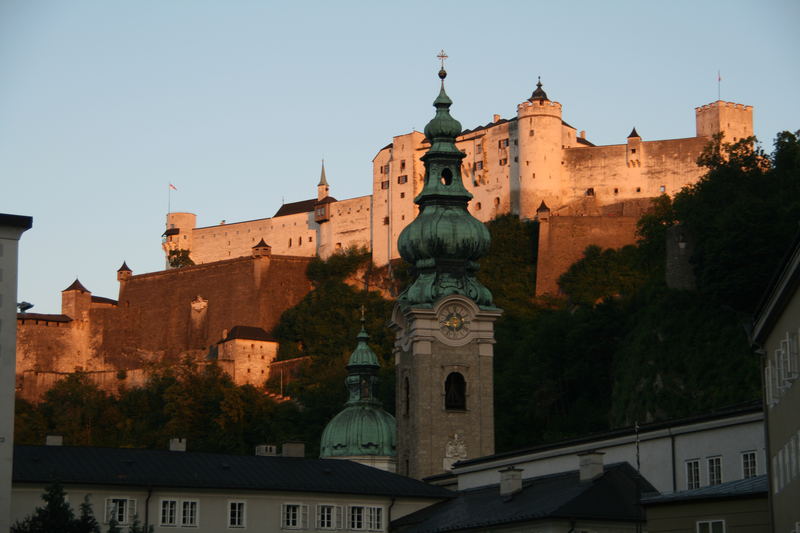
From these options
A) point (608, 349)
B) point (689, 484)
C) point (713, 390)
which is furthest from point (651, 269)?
point (689, 484)

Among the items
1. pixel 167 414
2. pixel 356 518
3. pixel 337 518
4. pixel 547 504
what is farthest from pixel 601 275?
pixel 547 504

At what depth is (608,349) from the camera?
289ft

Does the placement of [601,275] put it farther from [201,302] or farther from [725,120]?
[201,302]

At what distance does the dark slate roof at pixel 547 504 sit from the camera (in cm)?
4347

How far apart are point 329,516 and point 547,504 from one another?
30.1ft

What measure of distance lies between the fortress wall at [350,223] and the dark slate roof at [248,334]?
11.0 m

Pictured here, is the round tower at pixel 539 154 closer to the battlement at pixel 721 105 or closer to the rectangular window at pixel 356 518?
the battlement at pixel 721 105

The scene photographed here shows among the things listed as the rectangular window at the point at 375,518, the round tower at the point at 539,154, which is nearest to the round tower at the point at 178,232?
the round tower at the point at 539,154

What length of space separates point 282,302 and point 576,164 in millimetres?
27494

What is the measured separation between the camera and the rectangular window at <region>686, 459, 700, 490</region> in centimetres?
4596

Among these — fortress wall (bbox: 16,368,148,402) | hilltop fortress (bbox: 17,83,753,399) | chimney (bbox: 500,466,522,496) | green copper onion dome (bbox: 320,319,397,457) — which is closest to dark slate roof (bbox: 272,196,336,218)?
hilltop fortress (bbox: 17,83,753,399)

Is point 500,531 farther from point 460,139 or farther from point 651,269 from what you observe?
point 460,139

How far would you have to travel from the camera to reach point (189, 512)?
1967 inches

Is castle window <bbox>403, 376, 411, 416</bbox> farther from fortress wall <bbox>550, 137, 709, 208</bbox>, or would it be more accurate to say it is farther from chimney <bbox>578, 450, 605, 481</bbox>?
fortress wall <bbox>550, 137, 709, 208</bbox>
